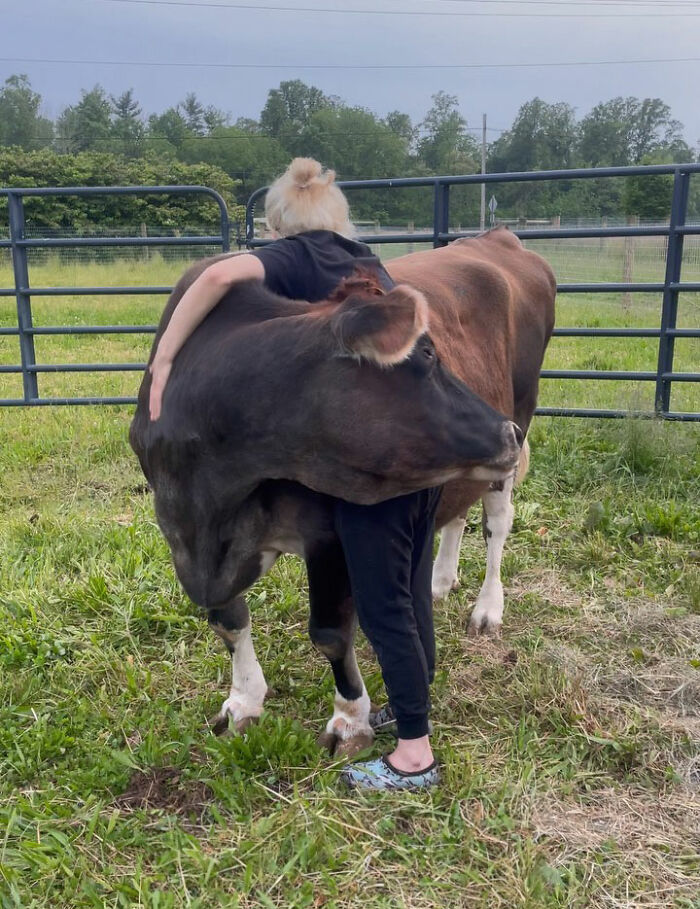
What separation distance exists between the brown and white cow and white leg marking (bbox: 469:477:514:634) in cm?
75

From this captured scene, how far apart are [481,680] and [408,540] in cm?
109

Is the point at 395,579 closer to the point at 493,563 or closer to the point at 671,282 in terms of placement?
the point at 493,563

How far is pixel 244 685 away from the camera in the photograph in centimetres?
288

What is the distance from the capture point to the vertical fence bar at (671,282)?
571cm

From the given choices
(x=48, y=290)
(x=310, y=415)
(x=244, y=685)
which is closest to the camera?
(x=310, y=415)

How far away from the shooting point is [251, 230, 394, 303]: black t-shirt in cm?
239

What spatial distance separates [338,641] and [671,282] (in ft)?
13.9

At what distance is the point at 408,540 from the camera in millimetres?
2311

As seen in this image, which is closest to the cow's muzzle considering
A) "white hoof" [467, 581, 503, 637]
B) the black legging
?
the black legging

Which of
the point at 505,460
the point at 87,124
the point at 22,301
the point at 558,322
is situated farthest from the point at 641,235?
the point at 87,124

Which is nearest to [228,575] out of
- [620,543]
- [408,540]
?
[408,540]

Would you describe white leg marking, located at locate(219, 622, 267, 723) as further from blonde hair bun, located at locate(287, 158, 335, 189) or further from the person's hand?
blonde hair bun, located at locate(287, 158, 335, 189)

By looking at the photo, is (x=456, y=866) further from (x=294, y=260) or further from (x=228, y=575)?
(x=294, y=260)

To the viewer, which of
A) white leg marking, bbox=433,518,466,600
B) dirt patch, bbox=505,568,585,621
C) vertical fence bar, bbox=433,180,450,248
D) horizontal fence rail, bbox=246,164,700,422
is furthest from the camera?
vertical fence bar, bbox=433,180,450,248
